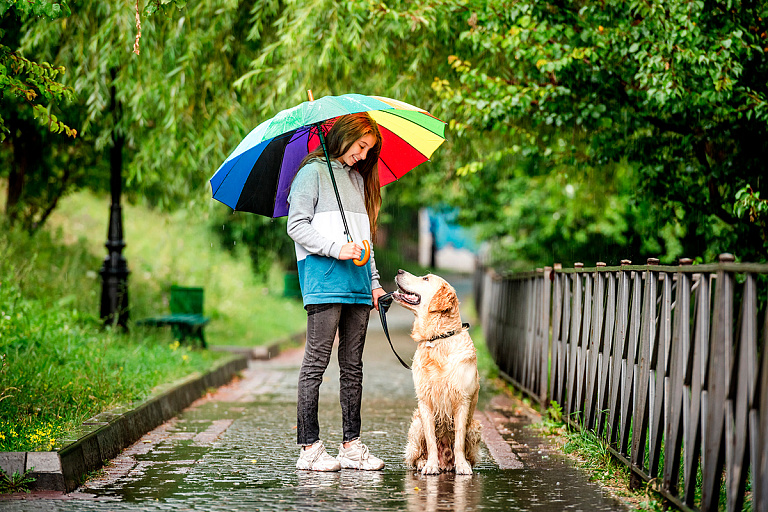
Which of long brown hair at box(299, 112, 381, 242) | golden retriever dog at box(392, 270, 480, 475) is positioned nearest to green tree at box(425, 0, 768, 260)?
long brown hair at box(299, 112, 381, 242)

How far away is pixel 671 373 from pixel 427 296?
1627 mm

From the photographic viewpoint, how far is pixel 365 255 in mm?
5449

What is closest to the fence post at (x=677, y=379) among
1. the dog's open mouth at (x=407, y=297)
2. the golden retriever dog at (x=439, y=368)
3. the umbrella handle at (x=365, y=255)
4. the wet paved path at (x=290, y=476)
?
the wet paved path at (x=290, y=476)

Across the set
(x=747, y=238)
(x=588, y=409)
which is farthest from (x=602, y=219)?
(x=588, y=409)

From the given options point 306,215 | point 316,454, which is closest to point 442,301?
point 306,215

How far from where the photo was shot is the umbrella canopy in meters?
5.55

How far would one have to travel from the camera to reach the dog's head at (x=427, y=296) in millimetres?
5445

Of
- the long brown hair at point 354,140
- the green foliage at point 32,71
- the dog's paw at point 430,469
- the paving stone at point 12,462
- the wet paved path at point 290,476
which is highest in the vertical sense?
the green foliage at point 32,71

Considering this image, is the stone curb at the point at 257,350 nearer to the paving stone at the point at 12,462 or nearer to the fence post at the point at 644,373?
the paving stone at the point at 12,462

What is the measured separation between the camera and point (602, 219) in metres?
17.8

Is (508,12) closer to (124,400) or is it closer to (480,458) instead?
(480,458)

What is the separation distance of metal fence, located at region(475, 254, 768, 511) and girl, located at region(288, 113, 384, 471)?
155cm

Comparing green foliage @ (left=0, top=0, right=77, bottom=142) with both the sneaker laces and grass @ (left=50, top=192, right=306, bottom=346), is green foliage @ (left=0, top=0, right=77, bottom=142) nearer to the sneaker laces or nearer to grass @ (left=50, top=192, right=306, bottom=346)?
the sneaker laces

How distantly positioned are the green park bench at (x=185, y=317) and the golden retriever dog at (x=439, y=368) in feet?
19.8
